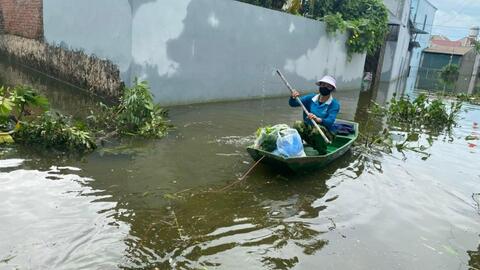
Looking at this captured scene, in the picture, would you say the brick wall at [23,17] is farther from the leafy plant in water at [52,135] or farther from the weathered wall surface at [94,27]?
the leafy plant in water at [52,135]

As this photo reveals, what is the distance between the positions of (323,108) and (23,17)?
12793 mm

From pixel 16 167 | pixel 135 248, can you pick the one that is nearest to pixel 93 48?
pixel 16 167

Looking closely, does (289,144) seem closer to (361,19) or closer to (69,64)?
(69,64)

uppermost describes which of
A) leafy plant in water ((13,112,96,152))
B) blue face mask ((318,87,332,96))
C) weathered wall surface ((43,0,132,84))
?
weathered wall surface ((43,0,132,84))

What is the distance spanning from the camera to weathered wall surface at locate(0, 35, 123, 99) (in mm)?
10320

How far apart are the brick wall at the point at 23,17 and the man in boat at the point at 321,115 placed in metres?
10.8

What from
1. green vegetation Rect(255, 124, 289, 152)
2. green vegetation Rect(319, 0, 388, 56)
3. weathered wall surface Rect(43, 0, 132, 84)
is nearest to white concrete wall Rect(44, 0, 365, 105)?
weathered wall surface Rect(43, 0, 132, 84)

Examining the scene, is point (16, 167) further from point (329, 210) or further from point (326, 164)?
point (326, 164)

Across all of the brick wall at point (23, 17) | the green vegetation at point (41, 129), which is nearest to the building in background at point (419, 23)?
the brick wall at point (23, 17)

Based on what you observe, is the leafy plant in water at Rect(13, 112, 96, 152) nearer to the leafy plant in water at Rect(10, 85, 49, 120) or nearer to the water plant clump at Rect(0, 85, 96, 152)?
the water plant clump at Rect(0, 85, 96, 152)

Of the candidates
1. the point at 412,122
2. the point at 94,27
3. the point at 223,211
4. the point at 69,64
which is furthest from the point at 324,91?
the point at 69,64

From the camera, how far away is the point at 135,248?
4.02 m

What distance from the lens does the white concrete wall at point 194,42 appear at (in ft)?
32.1

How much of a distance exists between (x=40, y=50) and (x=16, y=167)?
30.3 feet
